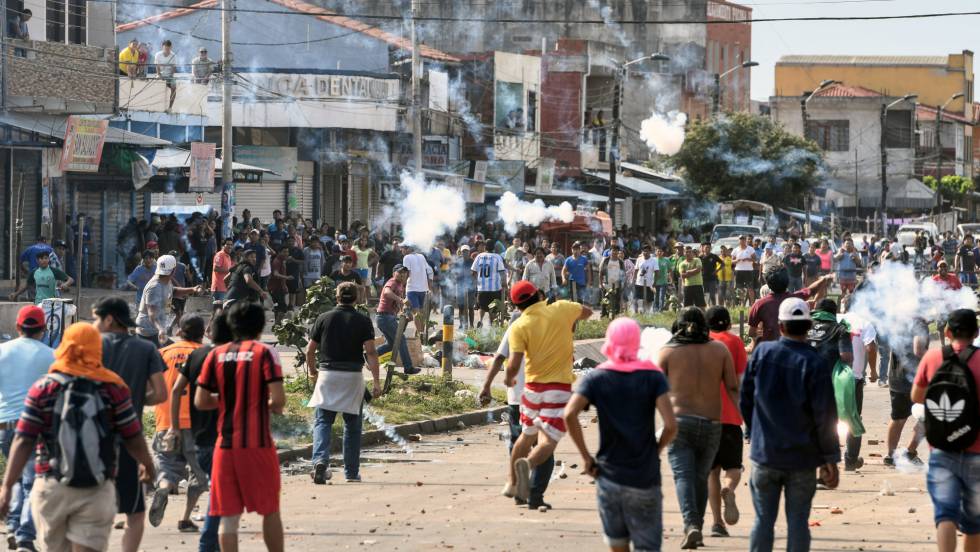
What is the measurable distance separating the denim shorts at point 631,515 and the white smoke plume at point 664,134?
5396 centimetres

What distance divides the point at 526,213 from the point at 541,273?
16551 millimetres

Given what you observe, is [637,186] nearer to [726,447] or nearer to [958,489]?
[726,447]

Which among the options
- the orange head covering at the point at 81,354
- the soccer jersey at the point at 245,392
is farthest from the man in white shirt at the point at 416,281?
the orange head covering at the point at 81,354

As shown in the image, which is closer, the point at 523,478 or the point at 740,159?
the point at 523,478

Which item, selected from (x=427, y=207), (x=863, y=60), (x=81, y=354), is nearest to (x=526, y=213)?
Answer: (x=427, y=207)

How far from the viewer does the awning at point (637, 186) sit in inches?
2149

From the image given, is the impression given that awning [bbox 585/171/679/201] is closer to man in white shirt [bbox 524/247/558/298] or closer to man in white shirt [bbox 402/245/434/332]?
man in white shirt [bbox 524/247/558/298]

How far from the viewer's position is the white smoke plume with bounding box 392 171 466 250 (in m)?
39.3

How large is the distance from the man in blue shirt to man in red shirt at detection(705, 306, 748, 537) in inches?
777

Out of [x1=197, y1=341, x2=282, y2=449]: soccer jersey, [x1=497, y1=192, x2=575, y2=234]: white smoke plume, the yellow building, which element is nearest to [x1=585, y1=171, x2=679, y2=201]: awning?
[x1=497, y1=192, x2=575, y2=234]: white smoke plume

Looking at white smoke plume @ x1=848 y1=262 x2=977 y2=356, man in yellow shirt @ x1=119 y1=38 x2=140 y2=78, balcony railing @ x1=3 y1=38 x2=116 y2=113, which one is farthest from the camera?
man in yellow shirt @ x1=119 y1=38 x2=140 y2=78

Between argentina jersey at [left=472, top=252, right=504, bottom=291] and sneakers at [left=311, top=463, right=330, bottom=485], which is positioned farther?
argentina jersey at [left=472, top=252, right=504, bottom=291]

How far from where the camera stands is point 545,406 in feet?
33.6

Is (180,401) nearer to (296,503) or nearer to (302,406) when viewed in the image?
(296,503)
